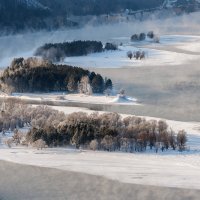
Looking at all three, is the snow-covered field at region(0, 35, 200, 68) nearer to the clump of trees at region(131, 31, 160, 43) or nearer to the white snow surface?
the clump of trees at region(131, 31, 160, 43)

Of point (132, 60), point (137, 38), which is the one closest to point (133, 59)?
point (132, 60)

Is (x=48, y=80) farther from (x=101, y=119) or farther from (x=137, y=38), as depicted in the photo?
(x=137, y=38)

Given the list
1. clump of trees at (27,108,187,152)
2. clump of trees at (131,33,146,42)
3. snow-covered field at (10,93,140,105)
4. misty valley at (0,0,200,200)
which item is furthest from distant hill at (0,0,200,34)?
clump of trees at (27,108,187,152)

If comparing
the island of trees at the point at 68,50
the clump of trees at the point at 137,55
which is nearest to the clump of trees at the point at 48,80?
the island of trees at the point at 68,50

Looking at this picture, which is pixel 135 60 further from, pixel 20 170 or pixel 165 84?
pixel 20 170

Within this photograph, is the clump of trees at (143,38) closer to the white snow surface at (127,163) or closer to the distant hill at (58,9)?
the distant hill at (58,9)

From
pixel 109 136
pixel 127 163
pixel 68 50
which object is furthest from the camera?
pixel 68 50
